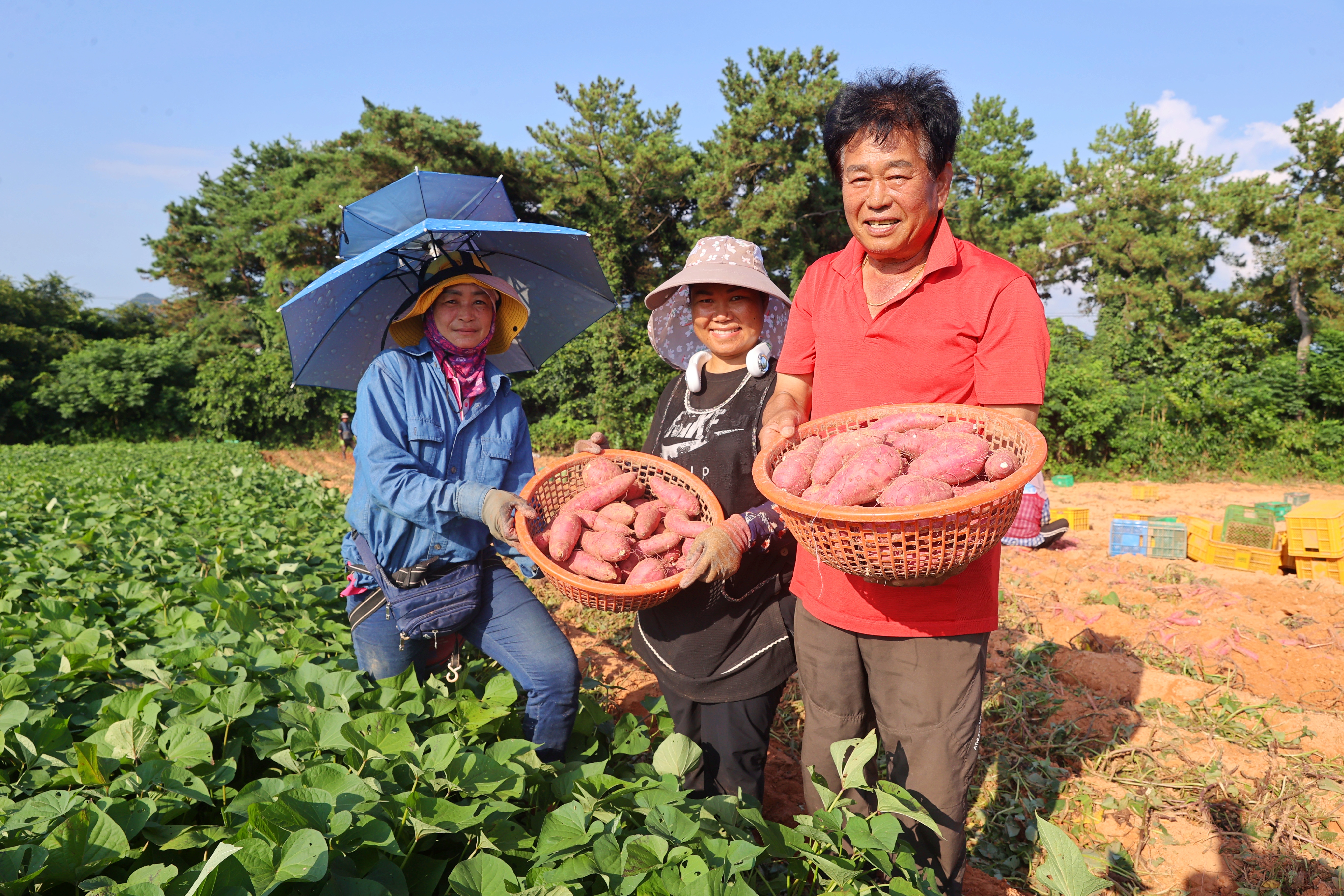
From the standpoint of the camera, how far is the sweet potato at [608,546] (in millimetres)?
2057

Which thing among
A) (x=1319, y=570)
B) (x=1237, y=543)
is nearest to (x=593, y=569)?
(x=1319, y=570)

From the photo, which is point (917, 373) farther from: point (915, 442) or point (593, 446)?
point (593, 446)

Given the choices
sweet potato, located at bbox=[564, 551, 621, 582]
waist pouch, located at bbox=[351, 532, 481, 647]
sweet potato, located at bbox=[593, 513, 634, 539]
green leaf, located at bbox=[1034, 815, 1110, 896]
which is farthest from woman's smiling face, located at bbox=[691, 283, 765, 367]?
green leaf, located at bbox=[1034, 815, 1110, 896]

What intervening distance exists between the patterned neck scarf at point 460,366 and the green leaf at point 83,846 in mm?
1395

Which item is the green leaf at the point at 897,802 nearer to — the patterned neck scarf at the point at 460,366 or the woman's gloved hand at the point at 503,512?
the woman's gloved hand at the point at 503,512

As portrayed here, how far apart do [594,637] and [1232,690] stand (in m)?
3.60

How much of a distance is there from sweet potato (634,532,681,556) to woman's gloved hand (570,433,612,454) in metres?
0.40

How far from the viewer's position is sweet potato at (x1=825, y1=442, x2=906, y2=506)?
1557 mm

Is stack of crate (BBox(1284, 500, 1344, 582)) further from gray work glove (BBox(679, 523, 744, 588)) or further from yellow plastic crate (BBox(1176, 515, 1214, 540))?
gray work glove (BBox(679, 523, 744, 588))

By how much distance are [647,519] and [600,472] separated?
260mm

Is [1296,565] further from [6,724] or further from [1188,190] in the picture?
[1188,190]

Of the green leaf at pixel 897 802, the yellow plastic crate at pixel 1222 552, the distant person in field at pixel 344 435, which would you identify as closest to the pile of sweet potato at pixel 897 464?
the green leaf at pixel 897 802

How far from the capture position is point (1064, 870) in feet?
3.51

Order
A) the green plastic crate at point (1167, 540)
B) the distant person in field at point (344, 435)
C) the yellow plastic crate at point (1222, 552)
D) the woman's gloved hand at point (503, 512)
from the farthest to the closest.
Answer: the distant person in field at point (344, 435), the green plastic crate at point (1167, 540), the yellow plastic crate at point (1222, 552), the woman's gloved hand at point (503, 512)
